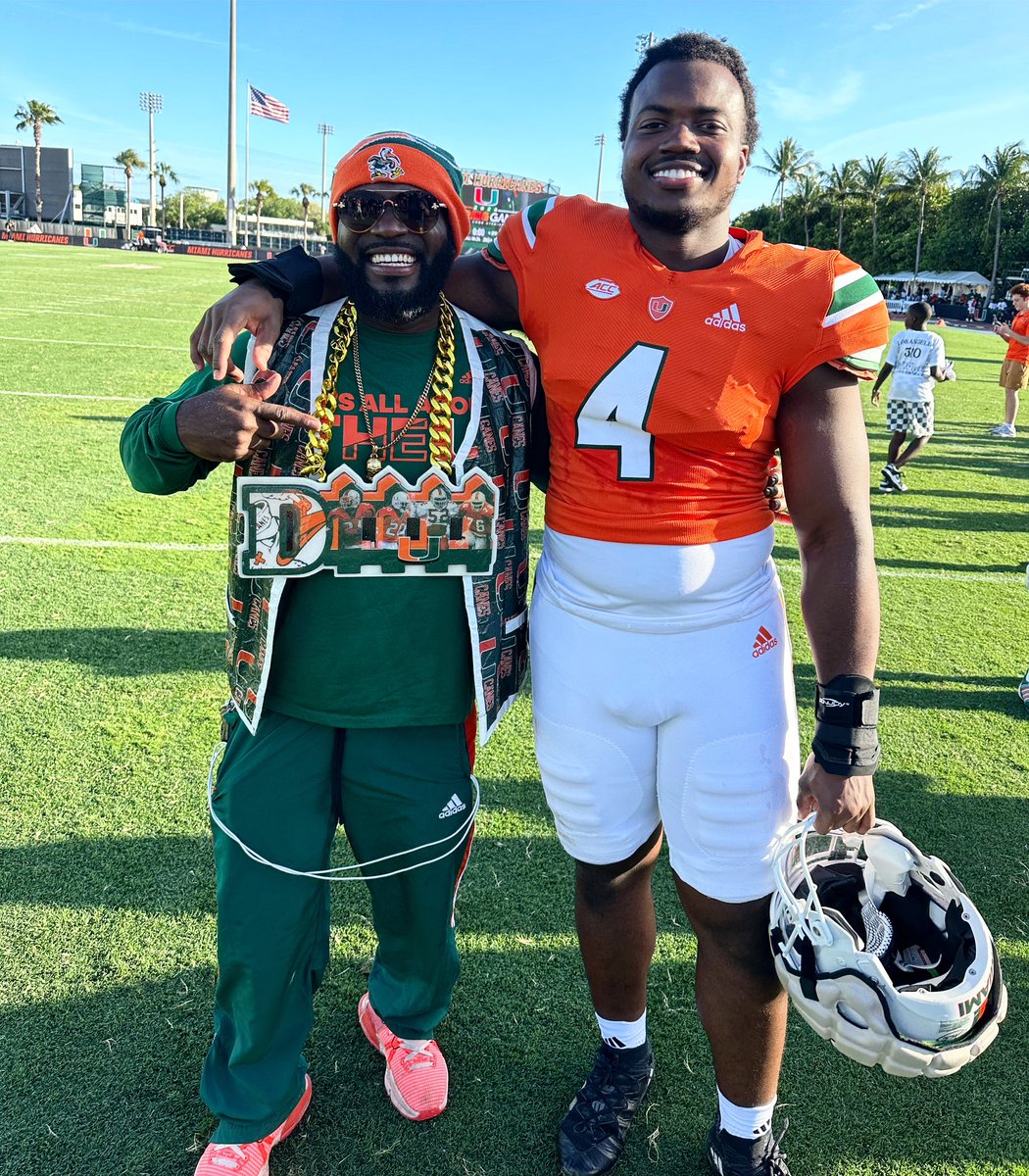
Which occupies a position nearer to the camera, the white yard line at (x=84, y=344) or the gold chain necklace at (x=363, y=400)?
the gold chain necklace at (x=363, y=400)

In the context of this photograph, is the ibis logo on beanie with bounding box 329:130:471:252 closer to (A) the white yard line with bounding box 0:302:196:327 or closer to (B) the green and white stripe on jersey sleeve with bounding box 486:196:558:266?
(B) the green and white stripe on jersey sleeve with bounding box 486:196:558:266

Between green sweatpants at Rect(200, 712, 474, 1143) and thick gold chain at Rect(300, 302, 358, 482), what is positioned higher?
thick gold chain at Rect(300, 302, 358, 482)

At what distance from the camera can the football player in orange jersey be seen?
1.82m

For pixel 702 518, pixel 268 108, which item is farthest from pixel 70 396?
pixel 268 108

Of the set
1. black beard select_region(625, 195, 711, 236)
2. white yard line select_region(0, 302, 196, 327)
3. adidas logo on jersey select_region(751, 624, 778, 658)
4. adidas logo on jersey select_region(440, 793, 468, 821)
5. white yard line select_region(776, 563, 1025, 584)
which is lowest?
white yard line select_region(776, 563, 1025, 584)

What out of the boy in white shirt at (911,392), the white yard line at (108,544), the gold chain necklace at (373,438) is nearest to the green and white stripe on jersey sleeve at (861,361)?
the gold chain necklace at (373,438)

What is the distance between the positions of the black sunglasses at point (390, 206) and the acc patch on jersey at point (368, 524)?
0.53m

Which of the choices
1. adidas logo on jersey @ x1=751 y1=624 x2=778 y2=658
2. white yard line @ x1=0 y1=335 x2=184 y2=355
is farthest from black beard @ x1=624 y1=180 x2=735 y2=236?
white yard line @ x1=0 y1=335 x2=184 y2=355

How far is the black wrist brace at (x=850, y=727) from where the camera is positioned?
1.80 metres

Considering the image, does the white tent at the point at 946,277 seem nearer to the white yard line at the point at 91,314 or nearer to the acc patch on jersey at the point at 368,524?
the white yard line at the point at 91,314

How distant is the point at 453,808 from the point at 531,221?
135 centimetres

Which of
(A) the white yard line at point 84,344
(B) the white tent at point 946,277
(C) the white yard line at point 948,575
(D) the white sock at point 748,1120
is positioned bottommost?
(D) the white sock at point 748,1120

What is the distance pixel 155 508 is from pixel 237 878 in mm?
5214

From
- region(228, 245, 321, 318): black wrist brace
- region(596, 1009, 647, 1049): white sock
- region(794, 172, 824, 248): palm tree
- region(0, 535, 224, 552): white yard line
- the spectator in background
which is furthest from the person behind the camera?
region(794, 172, 824, 248): palm tree
